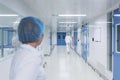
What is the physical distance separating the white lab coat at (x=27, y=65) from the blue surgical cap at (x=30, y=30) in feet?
0.20

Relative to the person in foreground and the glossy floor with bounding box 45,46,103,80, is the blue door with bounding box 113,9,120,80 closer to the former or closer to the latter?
the glossy floor with bounding box 45,46,103,80

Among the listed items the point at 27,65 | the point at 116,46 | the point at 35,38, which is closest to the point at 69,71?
the point at 116,46

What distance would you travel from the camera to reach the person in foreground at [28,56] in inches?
51.6

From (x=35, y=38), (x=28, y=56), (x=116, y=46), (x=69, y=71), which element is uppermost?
(x=35, y=38)

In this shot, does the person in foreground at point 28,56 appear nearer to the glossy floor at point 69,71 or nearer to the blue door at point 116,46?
the blue door at point 116,46

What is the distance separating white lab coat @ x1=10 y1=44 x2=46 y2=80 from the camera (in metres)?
1.30

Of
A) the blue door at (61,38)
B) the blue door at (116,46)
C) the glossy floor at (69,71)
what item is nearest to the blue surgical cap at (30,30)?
the blue door at (116,46)

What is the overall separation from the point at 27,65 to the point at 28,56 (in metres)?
0.08

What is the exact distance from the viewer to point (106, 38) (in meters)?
7.63

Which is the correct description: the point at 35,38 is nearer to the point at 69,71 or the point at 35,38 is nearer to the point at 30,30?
the point at 30,30

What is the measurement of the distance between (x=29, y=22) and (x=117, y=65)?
5313 mm

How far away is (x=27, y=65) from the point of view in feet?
4.32

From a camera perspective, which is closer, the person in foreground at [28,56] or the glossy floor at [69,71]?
the person in foreground at [28,56]

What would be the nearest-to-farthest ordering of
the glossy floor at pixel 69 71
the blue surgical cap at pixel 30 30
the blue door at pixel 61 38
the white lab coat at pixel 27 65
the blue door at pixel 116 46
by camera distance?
the white lab coat at pixel 27 65 → the blue surgical cap at pixel 30 30 → the blue door at pixel 116 46 → the glossy floor at pixel 69 71 → the blue door at pixel 61 38
